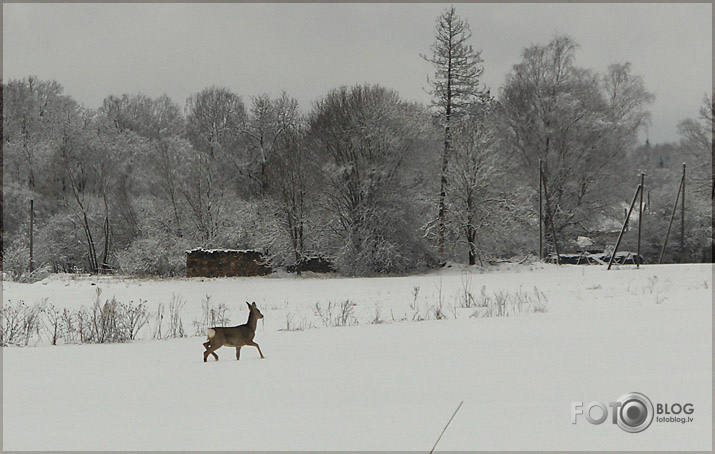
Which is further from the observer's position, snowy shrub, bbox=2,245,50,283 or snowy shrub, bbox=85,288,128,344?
snowy shrub, bbox=2,245,50,283

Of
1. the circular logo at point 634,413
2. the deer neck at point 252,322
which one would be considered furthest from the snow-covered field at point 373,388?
the deer neck at point 252,322

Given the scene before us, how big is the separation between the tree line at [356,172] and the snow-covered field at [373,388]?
2273 cm

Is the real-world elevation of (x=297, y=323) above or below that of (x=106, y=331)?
below

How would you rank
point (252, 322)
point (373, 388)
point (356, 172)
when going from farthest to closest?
point (356, 172)
point (252, 322)
point (373, 388)

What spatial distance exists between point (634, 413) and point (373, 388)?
1.90 metres

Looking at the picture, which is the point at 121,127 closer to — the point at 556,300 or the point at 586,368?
the point at 556,300

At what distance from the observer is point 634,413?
4105 millimetres

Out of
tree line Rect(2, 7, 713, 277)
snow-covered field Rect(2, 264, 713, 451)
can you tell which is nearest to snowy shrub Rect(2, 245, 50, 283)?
A: tree line Rect(2, 7, 713, 277)

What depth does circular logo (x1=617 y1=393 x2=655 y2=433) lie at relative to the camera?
4.02 m

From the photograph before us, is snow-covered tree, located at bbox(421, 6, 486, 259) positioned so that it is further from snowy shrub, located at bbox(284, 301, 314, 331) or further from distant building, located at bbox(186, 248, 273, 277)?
snowy shrub, located at bbox(284, 301, 314, 331)

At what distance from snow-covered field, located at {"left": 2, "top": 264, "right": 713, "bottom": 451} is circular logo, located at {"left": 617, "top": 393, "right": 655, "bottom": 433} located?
72mm

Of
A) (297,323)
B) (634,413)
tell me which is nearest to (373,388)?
(634,413)

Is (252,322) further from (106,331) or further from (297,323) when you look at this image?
(297,323)

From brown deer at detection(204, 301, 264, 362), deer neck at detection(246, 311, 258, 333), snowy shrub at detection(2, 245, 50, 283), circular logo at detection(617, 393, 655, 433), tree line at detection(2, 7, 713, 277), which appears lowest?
snowy shrub at detection(2, 245, 50, 283)
